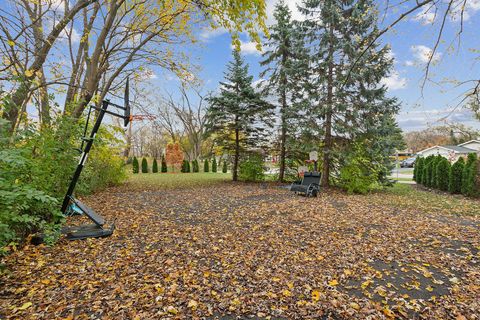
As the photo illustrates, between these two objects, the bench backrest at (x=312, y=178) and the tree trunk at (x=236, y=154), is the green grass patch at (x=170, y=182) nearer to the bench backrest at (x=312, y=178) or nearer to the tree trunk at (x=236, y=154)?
the tree trunk at (x=236, y=154)

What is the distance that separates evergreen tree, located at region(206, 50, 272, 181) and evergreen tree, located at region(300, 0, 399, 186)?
8.85 ft

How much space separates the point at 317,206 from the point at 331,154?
404cm

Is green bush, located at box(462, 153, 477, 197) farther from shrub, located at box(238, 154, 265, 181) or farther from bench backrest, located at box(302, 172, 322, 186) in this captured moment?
shrub, located at box(238, 154, 265, 181)

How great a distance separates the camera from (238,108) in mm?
11547

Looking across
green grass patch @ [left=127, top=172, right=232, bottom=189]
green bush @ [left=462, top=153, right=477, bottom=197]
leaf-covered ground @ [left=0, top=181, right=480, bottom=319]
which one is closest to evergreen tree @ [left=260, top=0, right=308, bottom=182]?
green grass patch @ [left=127, top=172, right=232, bottom=189]

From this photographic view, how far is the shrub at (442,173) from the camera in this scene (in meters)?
10.3

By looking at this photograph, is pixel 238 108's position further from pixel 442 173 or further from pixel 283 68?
pixel 442 173

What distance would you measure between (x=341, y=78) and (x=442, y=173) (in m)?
6.02

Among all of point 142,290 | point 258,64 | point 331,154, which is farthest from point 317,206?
point 258,64

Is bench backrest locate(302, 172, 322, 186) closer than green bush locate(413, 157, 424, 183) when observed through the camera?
Yes

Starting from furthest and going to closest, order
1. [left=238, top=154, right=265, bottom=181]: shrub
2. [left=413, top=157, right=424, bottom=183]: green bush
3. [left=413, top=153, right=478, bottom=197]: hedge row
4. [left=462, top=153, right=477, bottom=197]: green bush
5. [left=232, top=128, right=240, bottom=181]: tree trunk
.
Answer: [left=413, top=157, right=424, bottom=183]: green bush < [left=232, top=128, right=240, bottom=181]: tree trunk < [left=238, top=154, right=265, bottom=181]: shrub < [left=413, top=153, right=478, bottom=197]: hedge row < [left=462, top=153, right=477, bottom=197]: green bush

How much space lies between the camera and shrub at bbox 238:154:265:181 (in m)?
12.0

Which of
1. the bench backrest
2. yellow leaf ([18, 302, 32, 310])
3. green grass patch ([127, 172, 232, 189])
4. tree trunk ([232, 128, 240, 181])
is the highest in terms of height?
tree trunk ([232, 128, 240, 181])

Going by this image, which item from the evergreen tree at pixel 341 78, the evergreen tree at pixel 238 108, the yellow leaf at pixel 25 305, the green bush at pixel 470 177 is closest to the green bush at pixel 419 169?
the green bush at pixel 470 177
